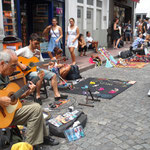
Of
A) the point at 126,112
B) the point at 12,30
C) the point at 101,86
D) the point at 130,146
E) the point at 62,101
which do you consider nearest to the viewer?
the point at 130,146

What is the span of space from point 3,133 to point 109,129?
1.68 m

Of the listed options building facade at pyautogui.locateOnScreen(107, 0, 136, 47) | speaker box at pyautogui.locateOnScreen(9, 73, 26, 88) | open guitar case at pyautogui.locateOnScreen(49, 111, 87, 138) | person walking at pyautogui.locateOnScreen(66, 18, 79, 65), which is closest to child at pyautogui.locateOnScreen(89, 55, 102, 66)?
person walking at pyautogui.locateOnScreen(66, 18, 79, 65)

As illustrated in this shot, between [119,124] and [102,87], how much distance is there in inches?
89.8

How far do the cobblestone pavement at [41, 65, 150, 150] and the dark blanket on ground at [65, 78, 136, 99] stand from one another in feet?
0.65

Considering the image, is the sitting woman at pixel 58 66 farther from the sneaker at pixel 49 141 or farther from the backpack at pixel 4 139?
the backpack at pixel 4 139

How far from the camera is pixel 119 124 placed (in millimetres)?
3830

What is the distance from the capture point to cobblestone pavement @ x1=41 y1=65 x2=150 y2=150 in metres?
3.19

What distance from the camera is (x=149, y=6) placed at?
71.6ft

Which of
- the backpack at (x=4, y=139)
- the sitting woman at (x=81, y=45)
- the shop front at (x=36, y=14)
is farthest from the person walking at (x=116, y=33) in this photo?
the backpack at (x=4, y=139)

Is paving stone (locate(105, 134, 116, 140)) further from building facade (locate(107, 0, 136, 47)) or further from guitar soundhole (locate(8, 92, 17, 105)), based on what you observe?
building facade (locate(107, 0, 136, 47))

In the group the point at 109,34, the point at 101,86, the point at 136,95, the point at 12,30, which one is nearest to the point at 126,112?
the point at 136,95

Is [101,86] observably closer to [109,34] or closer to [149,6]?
[109,34]

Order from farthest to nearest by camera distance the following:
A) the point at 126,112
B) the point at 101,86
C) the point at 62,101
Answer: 1. the point at 101,86
2. the point at 62,101
3. the point at 126,112

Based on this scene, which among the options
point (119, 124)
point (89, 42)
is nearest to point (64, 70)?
point (119, 124)
